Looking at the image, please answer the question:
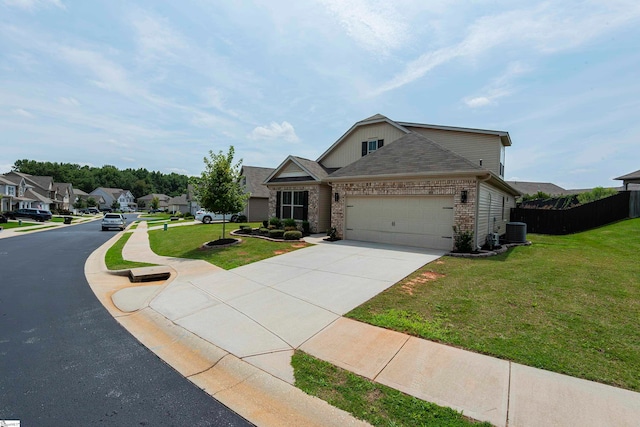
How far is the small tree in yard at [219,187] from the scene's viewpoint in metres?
13.3

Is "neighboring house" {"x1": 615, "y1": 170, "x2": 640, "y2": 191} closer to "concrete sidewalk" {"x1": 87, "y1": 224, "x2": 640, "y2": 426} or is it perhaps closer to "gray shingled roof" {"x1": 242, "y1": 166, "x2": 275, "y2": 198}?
"concrete sidewalk" {"x1": 87, "y1": 224, "x2": 640, "y2": 426}

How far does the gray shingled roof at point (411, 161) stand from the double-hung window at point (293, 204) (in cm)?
366

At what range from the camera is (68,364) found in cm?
381

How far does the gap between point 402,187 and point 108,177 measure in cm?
12313

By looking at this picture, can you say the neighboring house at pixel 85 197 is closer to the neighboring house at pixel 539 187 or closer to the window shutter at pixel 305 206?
the window shutter at pixel 305 206

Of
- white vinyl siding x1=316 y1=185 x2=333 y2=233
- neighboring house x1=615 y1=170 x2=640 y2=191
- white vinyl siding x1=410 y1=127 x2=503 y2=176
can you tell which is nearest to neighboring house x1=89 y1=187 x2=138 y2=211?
white vinyl siding x1=316 y1=185 x2=333 y2=233

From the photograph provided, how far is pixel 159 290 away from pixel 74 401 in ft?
14.3

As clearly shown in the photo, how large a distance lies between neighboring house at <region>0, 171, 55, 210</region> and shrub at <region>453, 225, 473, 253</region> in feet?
176

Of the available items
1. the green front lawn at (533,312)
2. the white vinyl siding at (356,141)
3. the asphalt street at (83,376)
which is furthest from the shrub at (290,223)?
the asphalt street at (83,376)

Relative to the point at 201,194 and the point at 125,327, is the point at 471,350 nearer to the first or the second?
the point at 125,327

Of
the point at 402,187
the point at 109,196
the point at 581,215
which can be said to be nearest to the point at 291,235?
the point at 402,187

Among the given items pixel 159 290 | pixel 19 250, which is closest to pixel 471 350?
pixel 159 290

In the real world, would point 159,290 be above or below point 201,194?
below

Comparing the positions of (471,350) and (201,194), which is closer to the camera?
(471,350)
